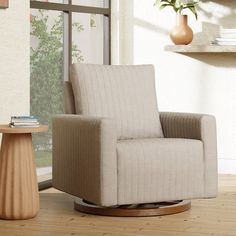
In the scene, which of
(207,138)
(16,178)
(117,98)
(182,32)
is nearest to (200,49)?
(182,32)

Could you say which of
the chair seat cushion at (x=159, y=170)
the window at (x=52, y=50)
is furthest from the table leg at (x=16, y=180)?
the window at (x=52, y=50)

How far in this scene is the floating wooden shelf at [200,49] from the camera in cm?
525

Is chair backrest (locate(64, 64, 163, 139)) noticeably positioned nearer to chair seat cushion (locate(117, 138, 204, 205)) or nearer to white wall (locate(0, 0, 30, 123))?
chair seat cushion (locate(117, 138, 204, 205))

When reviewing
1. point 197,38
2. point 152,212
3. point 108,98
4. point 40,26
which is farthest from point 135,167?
point 197,38

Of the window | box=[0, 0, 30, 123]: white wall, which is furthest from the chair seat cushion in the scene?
the window

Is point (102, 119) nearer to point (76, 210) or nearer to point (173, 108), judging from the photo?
point (76, 210)

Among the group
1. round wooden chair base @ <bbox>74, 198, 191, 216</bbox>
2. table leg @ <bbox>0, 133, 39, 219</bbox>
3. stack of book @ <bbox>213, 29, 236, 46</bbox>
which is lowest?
round wooden chair base @ <bbox>74, 198, 191, 216</bbox>

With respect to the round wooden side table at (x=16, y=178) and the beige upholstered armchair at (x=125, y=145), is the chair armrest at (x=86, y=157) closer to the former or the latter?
the beige upholstered armchair at (x=125, y=145)

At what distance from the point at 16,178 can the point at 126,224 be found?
646mm

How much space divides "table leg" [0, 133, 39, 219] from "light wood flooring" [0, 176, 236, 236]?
66 millimetres

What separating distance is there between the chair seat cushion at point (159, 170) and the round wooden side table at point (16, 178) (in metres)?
0.49

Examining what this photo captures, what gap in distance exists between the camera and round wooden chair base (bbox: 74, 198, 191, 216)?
12.7 ft

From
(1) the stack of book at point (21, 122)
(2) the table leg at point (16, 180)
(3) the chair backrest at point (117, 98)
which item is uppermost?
(3) the chair backrest at point (117, 98)

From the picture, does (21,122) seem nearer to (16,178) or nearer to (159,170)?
(16,178)
